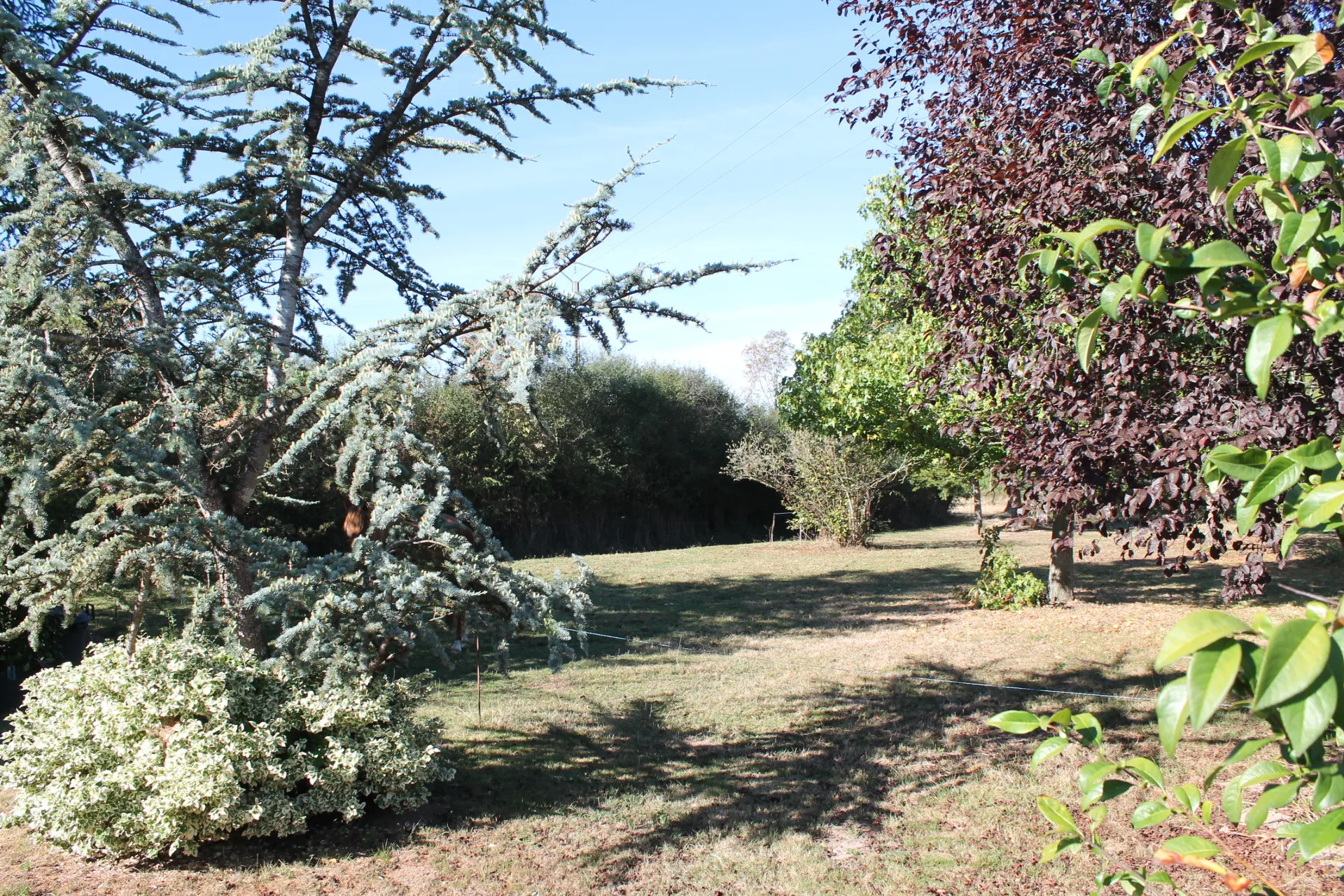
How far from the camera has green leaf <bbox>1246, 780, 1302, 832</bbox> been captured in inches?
45.1

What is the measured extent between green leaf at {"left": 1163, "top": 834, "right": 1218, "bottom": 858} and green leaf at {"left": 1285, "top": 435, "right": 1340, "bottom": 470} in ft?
1.68

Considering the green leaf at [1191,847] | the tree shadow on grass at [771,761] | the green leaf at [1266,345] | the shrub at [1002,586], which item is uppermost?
the green leaf at [1266,345]

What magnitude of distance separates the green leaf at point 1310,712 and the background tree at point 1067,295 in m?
2.91

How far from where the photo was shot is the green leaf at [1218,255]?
1.08 meters

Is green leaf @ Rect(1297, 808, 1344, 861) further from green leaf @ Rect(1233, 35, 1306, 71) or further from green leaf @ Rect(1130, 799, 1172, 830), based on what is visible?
green leaf @ Rect(1233, 35, 1306, 71)

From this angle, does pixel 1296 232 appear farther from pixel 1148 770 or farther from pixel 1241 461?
pixel 1148 770

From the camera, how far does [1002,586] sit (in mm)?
11586

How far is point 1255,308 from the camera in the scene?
124 centimetres

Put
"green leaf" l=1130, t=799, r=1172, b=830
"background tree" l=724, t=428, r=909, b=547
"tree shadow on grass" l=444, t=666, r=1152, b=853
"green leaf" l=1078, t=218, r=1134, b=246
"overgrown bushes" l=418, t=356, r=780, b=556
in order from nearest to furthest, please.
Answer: "green leaf" l=1078, t=218, r=1134, b=246
"green leaf" l=1130, t=799, r=1172, b=830
"tree shadow on grass" l=444, t=666, r=1152, b=853
"background tree" l=724, t=428, r=909, b=547
"overgrown bushes" l=418, t=356, r=780, b=556

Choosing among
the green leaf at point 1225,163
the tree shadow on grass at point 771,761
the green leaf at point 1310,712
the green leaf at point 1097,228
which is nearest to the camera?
the green leaf at point 1310,712

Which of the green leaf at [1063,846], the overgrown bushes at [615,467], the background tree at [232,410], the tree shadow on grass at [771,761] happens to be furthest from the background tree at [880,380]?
the overgrown bushes at [615,467]

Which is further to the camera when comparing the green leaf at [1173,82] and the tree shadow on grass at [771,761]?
the tree shadow on grass at [771,761]

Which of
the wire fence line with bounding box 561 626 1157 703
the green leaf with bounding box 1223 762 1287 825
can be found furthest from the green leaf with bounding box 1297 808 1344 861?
the wire fence line with bounding box 561 626 1157 703

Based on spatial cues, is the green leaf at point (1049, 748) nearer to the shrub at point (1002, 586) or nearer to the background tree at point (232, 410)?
the background tree at point (232, 410)
